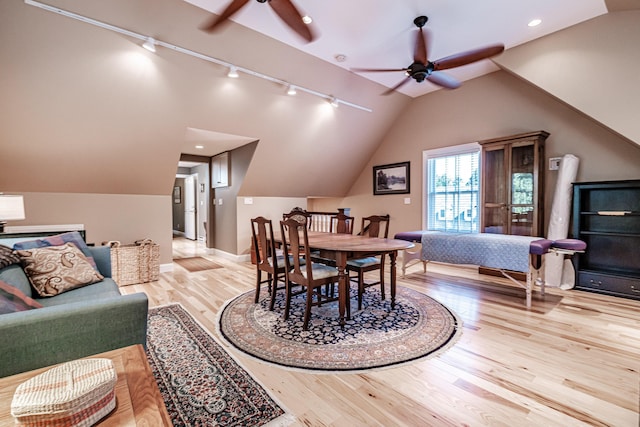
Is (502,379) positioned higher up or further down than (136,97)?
further down

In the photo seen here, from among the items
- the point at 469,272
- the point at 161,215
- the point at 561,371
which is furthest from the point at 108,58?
the point at 469,272

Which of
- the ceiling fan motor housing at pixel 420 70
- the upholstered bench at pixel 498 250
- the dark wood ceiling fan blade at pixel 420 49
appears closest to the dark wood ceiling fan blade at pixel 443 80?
the ceiling fan motor housing at pixel 420 70

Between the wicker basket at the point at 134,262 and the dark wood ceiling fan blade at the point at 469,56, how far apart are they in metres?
4.31

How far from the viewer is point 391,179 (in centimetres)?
582

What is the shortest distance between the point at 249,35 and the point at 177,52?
783mm

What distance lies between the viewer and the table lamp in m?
2.71

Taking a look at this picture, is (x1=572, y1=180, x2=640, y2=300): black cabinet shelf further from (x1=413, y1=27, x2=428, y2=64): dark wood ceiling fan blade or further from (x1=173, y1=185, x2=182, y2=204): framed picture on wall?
(x1=173, y1=185, x2=182, y2=204): framed picture on wall

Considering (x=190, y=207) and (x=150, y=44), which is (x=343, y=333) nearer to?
(x=150, y=44)

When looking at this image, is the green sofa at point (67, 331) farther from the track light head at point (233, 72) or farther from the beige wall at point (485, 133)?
the beige wall at point (485, 133)

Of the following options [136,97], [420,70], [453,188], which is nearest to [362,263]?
[420,70]

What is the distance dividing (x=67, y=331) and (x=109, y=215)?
360 centimetres

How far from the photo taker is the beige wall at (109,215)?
12.4 ft

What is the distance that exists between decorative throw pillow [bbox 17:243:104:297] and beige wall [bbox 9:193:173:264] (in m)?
2.14

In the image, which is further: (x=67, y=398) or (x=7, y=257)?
(x=7, y=257)
